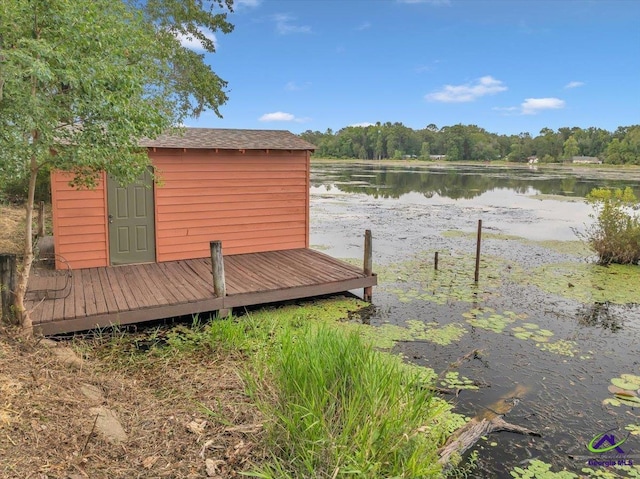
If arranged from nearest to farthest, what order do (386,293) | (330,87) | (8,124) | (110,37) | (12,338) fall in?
(8,124) → (110,37) → (12,338) → (386,293) → (330,87)

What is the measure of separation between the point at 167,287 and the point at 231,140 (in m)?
3.56

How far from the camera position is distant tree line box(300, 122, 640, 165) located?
8881cm

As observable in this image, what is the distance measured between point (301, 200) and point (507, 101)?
9363 centimetres

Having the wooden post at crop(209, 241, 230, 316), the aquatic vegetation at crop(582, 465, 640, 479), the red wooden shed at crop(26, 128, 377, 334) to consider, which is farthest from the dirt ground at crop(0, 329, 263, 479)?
the aquatic vegetation at crop(582, 465, 640, 479)

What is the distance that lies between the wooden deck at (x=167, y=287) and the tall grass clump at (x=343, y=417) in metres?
2.87

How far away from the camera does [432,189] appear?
33.2 metres

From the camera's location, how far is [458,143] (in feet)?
324

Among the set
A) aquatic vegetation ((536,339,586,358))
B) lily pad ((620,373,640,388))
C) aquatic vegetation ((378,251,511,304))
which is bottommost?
lily pad ((620,373,640,388))

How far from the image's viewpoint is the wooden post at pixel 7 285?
16.0ft

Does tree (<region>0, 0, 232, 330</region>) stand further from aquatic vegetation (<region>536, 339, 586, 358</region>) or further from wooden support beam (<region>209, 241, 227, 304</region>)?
aquatic vegetation (<region>536, 339, 586, 358</region>)

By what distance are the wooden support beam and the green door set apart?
7.76ft

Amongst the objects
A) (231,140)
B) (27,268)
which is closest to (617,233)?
(231,140)

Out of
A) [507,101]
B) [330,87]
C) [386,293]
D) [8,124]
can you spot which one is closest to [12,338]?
[8,124]

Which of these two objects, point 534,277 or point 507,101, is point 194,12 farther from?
point 507,101
